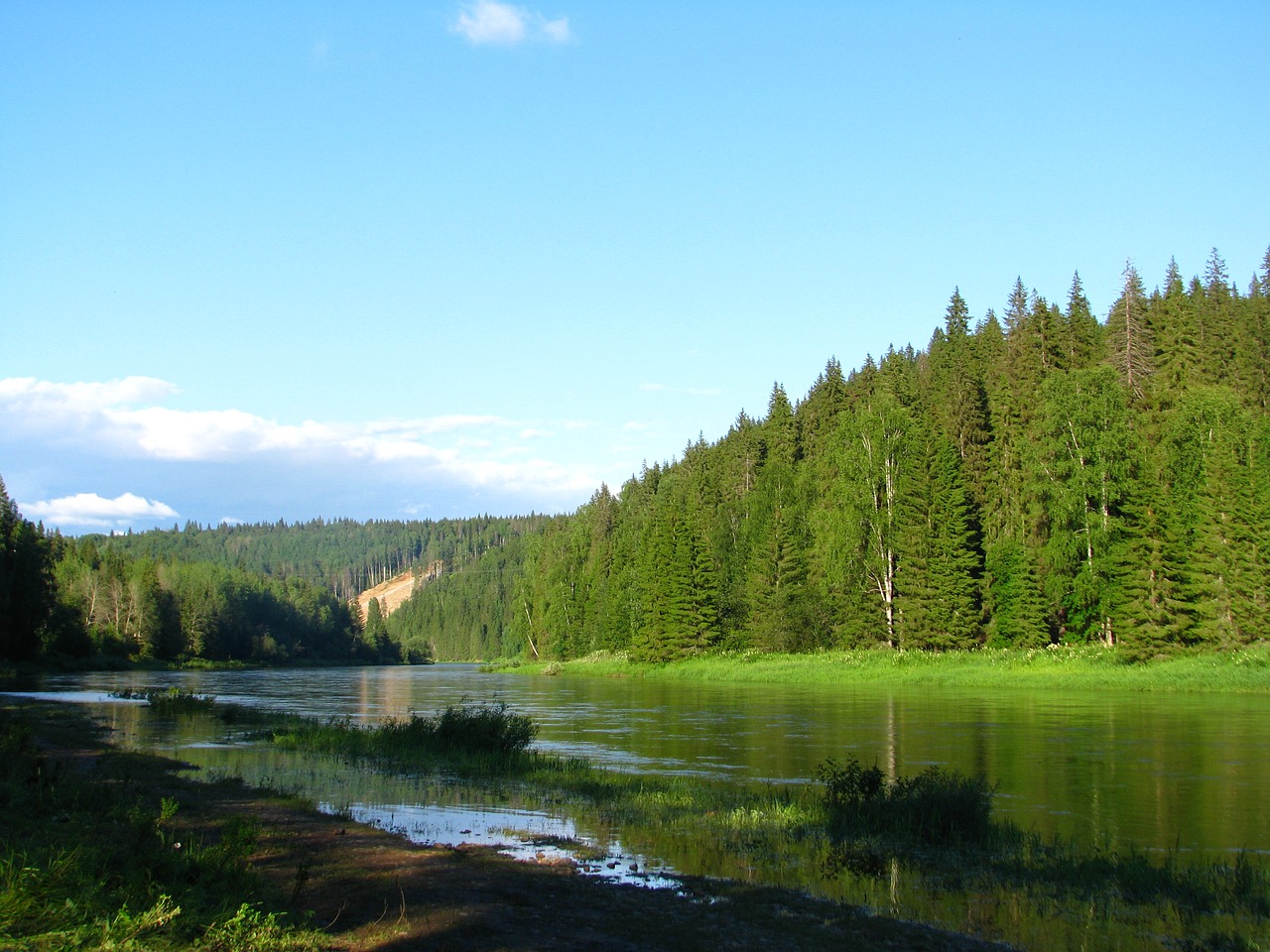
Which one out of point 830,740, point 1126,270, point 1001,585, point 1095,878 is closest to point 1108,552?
point 1001,585

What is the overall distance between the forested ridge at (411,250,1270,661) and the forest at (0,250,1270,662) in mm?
166

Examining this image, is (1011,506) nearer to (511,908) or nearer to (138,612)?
(511,908)

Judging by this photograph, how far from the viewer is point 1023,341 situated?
73.1m

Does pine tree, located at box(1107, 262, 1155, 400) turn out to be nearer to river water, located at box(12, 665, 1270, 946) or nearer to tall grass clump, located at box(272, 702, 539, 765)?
river water, located at box(12, 665, 1270, 946)

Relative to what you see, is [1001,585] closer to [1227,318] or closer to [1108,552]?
[1108,552]

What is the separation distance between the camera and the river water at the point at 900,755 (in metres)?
16.5

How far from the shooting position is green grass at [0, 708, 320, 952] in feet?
25.5

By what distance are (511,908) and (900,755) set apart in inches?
731

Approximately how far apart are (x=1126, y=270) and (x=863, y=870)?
241ft

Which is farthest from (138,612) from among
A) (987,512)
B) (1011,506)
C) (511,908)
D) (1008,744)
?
(511,908)

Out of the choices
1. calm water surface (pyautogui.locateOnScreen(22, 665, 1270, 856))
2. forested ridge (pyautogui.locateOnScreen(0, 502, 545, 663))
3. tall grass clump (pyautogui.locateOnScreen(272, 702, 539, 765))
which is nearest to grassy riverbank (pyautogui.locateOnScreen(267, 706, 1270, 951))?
calm water surface (pyautogui.locateOnScreen(22, 665, 1270, 856))

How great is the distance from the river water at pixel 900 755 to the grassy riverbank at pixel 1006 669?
12.2 ft

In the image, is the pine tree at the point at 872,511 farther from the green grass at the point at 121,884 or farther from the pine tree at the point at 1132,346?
the green grass at the point at 121,884

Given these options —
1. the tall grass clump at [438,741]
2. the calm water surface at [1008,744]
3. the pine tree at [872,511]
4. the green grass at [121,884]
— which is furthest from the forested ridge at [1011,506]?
the green grass at [121,884]
